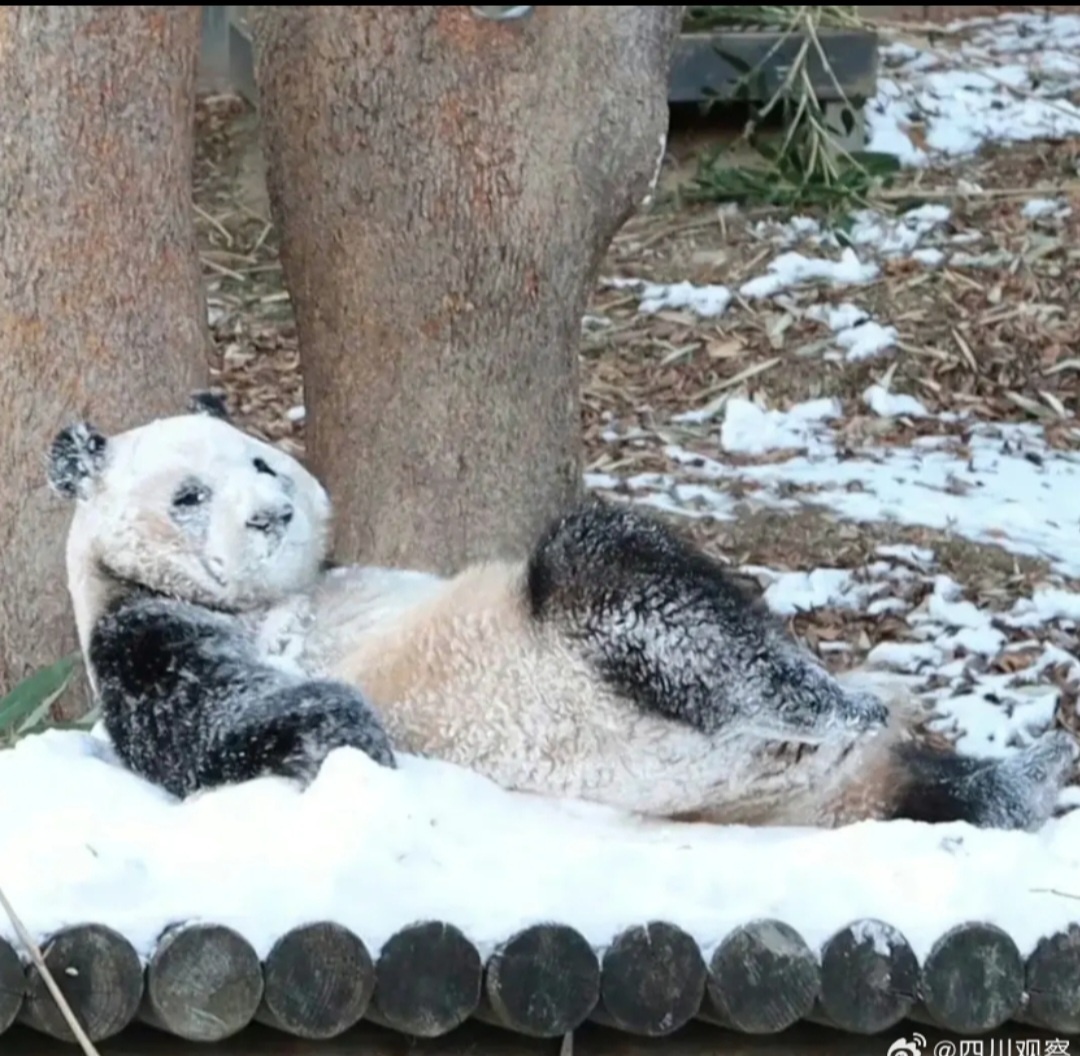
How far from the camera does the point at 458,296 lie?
4016 mm

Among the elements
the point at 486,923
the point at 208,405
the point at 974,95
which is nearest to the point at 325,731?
the point at 486,923

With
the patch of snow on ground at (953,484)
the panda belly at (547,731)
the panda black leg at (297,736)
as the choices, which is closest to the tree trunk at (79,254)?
the panda belly at (547,731)

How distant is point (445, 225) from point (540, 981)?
200 centimetres

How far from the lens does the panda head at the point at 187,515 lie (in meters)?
2.90

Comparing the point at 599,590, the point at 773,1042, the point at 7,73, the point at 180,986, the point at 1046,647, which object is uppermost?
the point at 7,73

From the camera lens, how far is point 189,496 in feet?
9.54

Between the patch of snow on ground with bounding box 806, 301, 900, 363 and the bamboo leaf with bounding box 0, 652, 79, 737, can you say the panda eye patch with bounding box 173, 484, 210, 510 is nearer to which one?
the bamboo leaf with bounding box 0, 652, 79, 737

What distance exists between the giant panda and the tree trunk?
0.68 metres

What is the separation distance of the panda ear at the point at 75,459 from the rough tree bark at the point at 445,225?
3.72ft

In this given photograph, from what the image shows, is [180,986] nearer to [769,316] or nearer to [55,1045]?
[55,1045]

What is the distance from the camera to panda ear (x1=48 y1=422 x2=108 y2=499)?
2961 mm

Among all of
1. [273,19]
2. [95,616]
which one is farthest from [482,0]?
[95,616]

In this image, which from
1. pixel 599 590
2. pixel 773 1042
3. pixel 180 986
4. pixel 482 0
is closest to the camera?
pixel 180 986

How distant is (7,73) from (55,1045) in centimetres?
184
